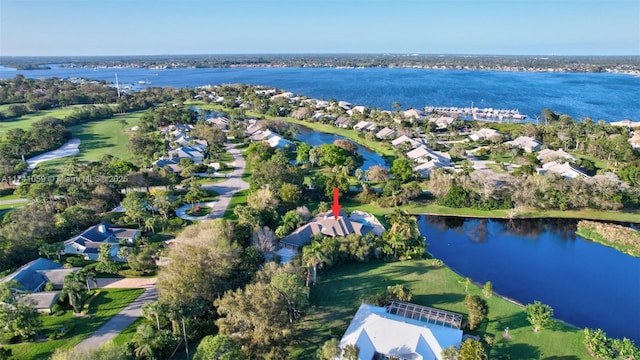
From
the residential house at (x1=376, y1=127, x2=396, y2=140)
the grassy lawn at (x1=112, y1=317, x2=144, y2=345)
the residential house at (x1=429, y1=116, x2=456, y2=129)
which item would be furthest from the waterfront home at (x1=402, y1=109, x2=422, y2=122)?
the grassy lawn at (x1=112, y1=317, x2=144, y2=345)

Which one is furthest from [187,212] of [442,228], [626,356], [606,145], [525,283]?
[606,145]

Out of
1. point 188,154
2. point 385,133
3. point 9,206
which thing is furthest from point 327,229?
point 385,133

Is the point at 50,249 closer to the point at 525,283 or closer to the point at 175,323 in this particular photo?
the point at 175,323

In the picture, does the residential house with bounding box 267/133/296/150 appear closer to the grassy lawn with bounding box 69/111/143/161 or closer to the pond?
the pond

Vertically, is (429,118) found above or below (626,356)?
above

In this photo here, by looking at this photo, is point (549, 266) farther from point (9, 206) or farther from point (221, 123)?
point (221, 123)

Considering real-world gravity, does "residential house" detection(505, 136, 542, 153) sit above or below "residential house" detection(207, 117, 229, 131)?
below
